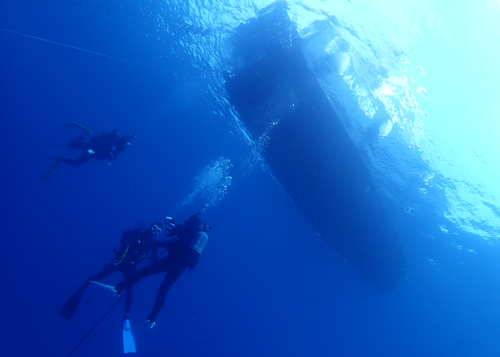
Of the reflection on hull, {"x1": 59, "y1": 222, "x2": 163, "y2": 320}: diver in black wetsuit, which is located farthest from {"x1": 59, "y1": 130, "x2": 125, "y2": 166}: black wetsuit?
the reflection on hull

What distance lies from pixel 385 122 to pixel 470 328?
132ft

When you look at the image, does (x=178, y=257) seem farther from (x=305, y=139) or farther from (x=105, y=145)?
(x=105, y=145)

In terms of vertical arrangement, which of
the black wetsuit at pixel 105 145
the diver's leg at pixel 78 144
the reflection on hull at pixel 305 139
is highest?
the reflection on hull at pixel 305 139

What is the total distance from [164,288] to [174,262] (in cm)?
60

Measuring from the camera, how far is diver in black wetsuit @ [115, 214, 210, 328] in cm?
568

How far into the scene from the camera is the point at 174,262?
6.07 m

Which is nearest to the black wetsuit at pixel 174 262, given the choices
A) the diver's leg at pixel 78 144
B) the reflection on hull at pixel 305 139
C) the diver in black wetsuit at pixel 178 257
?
the diver in black wetsuit at pixel 178 257

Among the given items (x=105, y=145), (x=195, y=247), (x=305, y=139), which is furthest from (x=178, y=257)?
(x=105, y=145)

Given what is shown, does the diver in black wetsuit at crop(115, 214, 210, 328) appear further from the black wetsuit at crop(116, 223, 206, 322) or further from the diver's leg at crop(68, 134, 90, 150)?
the diver's leg at crop(68, 134, 90, 150)

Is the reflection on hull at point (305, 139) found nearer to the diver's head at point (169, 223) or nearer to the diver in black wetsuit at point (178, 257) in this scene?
the diver in black wetsuit at point (178, 257)

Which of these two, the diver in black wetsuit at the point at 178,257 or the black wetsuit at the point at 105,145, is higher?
the black wetsuit at the point at 105,145

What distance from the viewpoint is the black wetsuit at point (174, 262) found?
569cm

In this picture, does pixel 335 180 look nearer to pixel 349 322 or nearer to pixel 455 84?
pixel 455 84

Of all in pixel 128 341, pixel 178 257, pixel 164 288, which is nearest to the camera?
pixel 164 288
